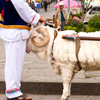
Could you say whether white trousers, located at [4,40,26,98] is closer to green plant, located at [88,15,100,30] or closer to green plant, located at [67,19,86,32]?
green plant, located at [88,15,100,30]

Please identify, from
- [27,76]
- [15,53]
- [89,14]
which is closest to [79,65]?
[15,53]

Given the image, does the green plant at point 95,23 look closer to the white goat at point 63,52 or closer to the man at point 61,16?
the man at point 61,16

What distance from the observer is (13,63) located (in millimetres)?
4961

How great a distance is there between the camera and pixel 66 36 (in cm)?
467

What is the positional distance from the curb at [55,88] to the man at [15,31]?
2.89 ft

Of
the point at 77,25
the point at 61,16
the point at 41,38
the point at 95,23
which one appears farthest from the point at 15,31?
the point at 77,25

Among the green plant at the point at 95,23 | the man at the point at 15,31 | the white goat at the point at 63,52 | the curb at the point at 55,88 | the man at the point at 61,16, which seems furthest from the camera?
the green plant at the point at 95,23

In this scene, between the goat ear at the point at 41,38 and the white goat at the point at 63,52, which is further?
the goat ear at the point at 41,38

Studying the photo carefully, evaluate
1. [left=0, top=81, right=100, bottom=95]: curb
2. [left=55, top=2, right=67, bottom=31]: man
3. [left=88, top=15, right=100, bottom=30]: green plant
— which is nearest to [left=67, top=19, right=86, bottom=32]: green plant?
[left=88, top=15, right=100, bottom=30]: green plant

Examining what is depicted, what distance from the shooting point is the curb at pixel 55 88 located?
5.86 m

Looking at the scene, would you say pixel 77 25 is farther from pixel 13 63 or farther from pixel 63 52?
pixel 63 52

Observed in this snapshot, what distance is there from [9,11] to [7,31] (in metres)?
0.28

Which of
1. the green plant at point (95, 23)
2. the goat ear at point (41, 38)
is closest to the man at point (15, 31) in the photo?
the goat ear at point (41, 38)

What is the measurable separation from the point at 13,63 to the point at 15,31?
0.46 m
